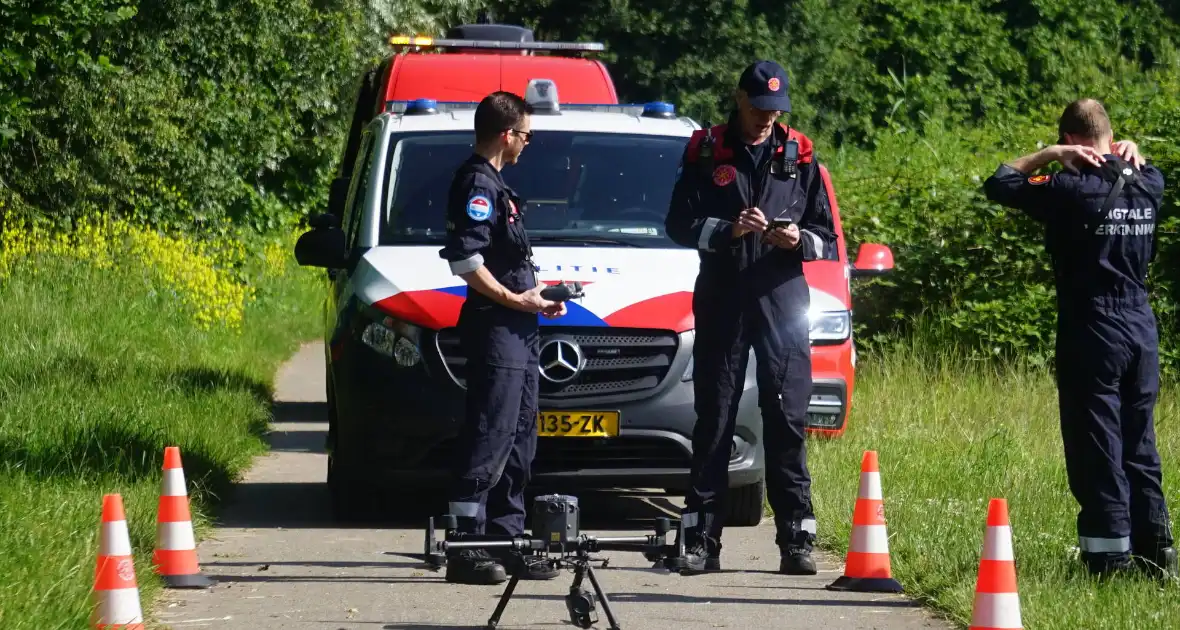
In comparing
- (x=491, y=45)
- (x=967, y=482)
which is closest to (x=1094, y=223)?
(x=967, y=482)

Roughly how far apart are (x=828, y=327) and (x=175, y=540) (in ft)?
11.9

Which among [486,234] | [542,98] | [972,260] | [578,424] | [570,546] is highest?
[542,98]

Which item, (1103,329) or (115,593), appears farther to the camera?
(1103,329)

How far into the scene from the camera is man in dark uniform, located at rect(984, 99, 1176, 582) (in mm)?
6500

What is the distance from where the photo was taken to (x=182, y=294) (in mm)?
16016

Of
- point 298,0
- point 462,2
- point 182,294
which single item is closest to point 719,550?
point 182,294

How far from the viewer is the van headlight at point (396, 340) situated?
7.80m

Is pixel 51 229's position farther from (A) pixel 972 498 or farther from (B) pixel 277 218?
(A) pixel 972 498

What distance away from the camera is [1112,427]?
21.4ft

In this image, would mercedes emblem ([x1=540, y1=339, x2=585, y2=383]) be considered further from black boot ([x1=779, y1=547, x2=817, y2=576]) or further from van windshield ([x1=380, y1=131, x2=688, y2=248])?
black boot ([x1=779, y1=547, x2=817, y2=576])

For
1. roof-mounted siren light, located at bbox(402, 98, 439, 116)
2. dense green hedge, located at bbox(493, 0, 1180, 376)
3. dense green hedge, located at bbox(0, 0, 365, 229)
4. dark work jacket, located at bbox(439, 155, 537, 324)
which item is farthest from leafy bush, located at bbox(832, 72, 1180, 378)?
dark work jacket, located at bbox(439, 155, 537, 324)

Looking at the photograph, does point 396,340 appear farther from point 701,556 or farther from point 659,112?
point 659,112

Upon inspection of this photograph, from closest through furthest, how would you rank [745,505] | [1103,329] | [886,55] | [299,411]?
1. [1103,329]
2. [745,505]
3. [299,411]
4. [886,55]

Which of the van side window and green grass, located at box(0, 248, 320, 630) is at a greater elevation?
the van side window
